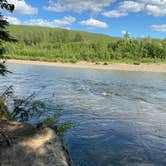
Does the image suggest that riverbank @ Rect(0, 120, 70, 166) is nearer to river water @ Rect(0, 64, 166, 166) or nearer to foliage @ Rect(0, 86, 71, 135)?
foliage @ Rect(0, 86, 71, 135)

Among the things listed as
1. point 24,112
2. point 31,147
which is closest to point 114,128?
point 24,112

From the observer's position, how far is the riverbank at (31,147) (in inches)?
389

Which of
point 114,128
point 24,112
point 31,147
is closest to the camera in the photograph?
point 31,147

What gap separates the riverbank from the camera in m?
9.88

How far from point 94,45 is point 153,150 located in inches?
4142

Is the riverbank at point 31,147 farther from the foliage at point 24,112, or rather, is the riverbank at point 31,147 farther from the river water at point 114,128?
the river water at point 114,128

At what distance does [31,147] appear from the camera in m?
10.2

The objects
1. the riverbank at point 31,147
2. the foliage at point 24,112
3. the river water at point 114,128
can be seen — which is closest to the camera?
the riverbank at point 31,147

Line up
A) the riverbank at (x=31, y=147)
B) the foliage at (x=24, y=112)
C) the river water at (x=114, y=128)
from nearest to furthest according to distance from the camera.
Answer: the riverbank at (x=31, y=147)
the foliage at (x=24, y=112)
the river water at (x=114, y=128)

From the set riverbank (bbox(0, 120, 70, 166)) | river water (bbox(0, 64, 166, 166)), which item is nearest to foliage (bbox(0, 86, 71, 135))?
river water (bbox(0, 64, 166, 166))

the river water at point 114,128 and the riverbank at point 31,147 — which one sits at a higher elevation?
the riverbank at point 31,147

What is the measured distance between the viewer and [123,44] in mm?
109938

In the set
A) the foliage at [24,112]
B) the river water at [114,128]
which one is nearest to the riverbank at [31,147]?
the foliage at [24,112]

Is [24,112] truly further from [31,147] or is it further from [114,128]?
[114,128]
